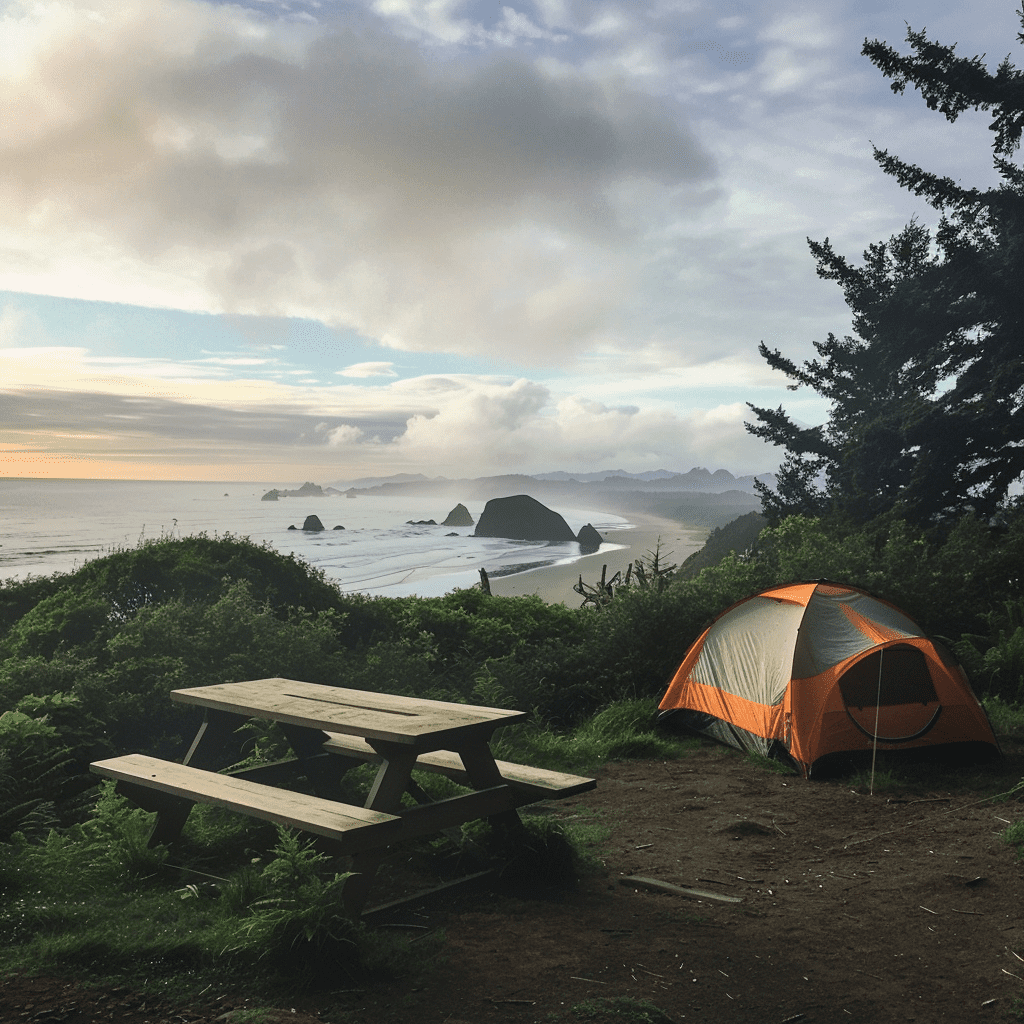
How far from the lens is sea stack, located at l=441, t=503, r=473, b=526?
72.4 m

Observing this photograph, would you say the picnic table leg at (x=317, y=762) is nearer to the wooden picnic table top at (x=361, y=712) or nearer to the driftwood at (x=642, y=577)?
the wooden picnic table top at (x=361, y=712)

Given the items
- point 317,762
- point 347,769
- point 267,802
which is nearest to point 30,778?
point 317,762

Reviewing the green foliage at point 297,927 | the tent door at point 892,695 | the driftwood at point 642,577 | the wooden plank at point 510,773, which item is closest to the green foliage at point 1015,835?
the tent door at point 892,695

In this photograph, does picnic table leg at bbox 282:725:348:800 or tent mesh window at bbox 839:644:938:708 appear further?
tent mesh window at bbox 839:644:938:708

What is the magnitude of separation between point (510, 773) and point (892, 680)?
4507mm

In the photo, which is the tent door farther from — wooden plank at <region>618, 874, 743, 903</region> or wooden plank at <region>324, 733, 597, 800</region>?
wooden plank at <region>324, 733, 597, 800</region>

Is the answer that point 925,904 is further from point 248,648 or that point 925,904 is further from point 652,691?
point 248,648

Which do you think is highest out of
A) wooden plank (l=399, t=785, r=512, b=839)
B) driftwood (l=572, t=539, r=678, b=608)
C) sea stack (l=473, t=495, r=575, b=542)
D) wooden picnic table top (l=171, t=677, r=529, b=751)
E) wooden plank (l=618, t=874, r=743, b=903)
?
sea stack (l=473, t=495, r=575, b=542)

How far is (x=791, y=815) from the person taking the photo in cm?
681

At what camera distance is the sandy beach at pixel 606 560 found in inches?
1196

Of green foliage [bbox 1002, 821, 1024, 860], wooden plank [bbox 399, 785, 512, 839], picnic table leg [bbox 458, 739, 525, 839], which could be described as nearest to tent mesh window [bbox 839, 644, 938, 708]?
green foliage [bbox 1002, 821, 1024, 860]

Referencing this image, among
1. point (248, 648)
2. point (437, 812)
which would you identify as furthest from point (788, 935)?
point (248, 648)

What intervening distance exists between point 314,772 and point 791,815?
3.68 meters

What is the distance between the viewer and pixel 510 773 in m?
5.40
